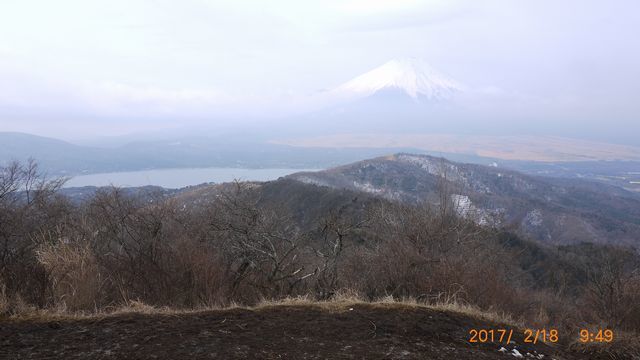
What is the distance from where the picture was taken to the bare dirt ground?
14.8 feet

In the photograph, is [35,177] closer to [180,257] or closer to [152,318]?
[180,257]

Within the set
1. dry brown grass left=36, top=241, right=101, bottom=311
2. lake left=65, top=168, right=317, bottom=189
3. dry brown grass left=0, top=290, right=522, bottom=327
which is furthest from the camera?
lake left=65, top=168, right=317, bottom=189

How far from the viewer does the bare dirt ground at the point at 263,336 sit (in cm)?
452

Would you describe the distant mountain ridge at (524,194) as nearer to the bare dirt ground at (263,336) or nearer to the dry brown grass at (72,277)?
the bare dirt ground at (263,336)

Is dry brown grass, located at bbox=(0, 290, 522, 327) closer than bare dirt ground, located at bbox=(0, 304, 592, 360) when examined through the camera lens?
No

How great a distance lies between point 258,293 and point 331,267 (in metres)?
2.00

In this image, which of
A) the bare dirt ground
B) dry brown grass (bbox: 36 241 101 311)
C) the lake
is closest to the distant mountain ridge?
the lake

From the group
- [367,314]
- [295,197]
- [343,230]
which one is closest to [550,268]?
[295,197]

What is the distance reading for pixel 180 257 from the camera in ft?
23.6

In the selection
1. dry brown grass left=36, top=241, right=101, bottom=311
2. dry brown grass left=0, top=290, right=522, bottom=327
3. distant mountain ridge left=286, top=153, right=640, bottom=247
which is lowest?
distant mountain ridge left=286, top=153, right=640, bottom=247

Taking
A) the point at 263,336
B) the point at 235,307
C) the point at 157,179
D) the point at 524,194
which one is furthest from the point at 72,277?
the point at 157,179

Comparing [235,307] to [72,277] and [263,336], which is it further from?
[72,277]

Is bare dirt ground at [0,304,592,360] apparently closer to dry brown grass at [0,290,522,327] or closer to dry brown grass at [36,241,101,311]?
dry brown grass at [0,290,522,327]

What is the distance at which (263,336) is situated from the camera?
4977mm
